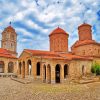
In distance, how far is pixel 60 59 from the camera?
25.8 m

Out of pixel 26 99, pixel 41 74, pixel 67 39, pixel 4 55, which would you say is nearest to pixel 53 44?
pixel 67 39

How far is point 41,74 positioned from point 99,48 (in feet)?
42.8

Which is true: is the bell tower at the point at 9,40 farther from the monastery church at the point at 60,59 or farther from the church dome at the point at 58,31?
the church dome at the point at 58,31

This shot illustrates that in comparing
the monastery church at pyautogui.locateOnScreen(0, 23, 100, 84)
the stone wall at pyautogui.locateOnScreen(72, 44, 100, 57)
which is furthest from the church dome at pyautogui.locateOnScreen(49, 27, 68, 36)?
the stone wall at pyautogui.locateOnScreen(72, 44, 100, 57)

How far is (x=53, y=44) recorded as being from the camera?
33812 millimetres

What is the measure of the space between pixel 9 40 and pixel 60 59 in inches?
1185

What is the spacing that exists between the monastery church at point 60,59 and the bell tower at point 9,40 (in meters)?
12.2

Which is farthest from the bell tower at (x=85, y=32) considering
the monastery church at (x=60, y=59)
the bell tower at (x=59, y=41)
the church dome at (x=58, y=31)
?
the church dome at (x=58, y=31)

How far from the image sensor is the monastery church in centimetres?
2597

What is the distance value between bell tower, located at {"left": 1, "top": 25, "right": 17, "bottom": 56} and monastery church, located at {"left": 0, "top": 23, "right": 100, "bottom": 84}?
40.1 ft

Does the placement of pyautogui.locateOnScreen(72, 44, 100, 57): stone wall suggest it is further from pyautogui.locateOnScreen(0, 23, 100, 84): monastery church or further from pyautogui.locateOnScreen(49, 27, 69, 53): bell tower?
pyautogui.locateOnScreen(49, 27, 69, 53): bell tower

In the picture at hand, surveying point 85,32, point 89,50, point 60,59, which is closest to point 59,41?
point 85,32

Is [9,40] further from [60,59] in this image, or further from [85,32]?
[60,59]

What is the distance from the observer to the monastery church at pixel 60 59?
2597cm
